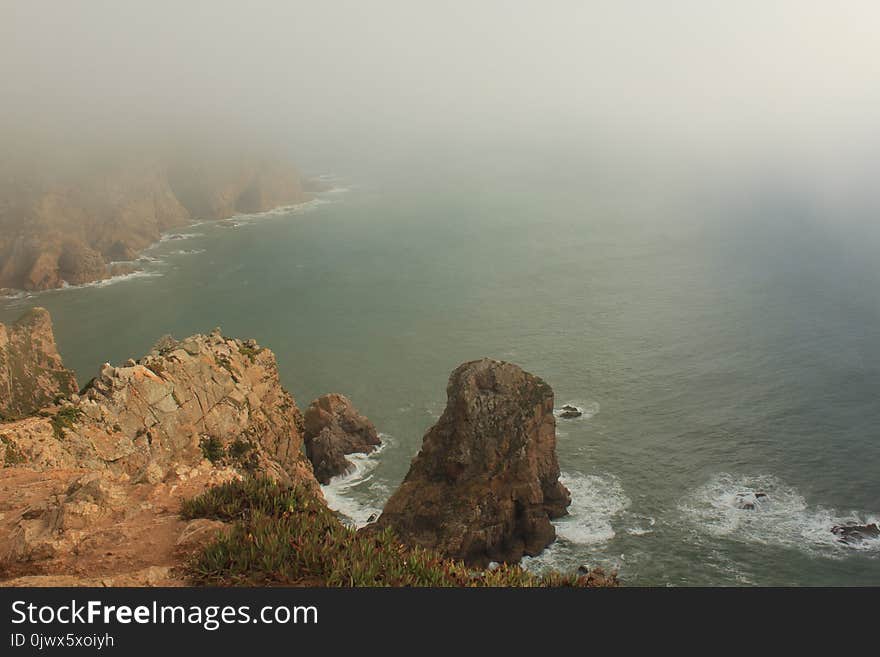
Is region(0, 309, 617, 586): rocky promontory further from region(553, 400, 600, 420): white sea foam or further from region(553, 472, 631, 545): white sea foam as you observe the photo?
region(553, 400, 600, 420): white sea foam

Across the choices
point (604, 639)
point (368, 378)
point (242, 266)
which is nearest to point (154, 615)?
point (604, 639)

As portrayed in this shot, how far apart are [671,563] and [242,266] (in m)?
93.7

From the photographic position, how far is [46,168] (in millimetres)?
132250

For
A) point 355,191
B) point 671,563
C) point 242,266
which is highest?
point 355,191

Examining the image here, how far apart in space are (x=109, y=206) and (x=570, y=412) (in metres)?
105

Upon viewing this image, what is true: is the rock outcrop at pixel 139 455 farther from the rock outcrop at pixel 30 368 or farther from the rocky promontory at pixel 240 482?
the rock outcrop at pixel 30 368

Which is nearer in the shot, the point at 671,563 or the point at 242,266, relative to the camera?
the point at 671,563

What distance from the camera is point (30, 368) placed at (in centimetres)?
4672

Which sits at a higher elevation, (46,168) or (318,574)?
(46,168)

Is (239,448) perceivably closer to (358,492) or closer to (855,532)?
(358,492)

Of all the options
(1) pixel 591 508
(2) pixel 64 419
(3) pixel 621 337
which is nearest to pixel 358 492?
(1) pixel 591 508

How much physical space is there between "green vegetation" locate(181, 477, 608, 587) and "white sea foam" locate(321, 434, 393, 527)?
35874 millimetres

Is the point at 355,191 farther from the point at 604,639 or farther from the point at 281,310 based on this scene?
the point at 604,639

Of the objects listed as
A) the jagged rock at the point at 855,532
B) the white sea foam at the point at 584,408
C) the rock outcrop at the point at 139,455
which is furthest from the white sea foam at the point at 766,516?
the rock outcrop at the point at 139,455
